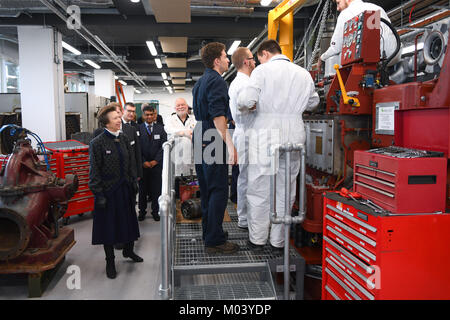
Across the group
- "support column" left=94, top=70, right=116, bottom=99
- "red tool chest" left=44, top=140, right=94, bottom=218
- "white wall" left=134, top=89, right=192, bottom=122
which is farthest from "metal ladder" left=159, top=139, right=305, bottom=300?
"white wall" left=134, top=89, right=192, bottom=122

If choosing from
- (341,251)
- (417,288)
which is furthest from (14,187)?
(417,288)

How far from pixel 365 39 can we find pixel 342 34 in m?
0.73

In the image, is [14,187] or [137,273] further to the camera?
[137,273]

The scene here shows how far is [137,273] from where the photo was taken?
3496 mm

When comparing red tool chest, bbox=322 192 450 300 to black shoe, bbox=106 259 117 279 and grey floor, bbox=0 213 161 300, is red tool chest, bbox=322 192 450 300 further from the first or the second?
black shoe, bbox=106 259 117 279

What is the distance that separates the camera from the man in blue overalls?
8.49ft

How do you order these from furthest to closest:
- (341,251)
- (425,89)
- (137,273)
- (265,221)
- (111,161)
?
1. (137,273)
2. (111,161)
3. (265,221)
4. (341,251)
5. (425,89)

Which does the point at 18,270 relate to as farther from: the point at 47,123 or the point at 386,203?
the point at 47,123

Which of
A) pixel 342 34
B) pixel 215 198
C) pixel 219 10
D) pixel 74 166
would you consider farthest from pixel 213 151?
pixel 219 10

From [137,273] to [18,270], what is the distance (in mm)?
1074

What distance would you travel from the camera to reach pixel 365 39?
2.49 meters

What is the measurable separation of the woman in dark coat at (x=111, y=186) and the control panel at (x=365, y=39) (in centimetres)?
224

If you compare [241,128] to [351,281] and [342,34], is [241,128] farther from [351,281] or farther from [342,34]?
[351,281]

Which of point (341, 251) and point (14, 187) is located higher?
point (14, 187)
